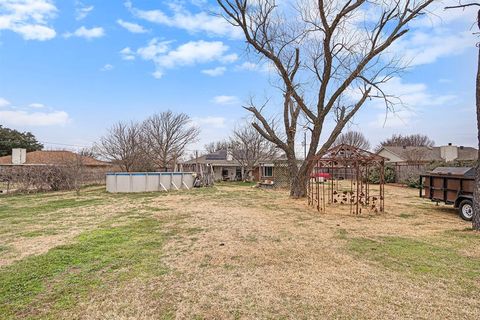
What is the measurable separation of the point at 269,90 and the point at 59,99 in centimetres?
1471

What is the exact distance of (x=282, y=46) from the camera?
41.0ft

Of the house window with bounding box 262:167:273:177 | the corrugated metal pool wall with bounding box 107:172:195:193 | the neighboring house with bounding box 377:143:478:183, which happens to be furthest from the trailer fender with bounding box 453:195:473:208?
the house window with bounding box 262:167:273:177

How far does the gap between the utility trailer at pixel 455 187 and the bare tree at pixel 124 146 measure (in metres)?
21.4

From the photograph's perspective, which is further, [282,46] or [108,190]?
[108,190]

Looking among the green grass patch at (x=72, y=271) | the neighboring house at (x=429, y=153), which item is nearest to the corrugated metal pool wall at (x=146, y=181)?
the green grass patch at (x=72, y=271)

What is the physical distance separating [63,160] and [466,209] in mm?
20989

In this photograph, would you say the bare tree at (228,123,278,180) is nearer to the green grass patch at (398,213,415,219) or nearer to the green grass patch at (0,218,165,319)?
the green grass patch at (398,213,415,219)

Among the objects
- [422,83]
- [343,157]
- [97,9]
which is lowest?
[343,157]

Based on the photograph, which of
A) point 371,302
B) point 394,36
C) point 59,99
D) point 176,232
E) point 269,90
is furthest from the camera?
point 59,99

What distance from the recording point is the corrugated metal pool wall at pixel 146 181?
1596 centimetres

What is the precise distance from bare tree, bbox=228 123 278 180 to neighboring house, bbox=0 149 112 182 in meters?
12.6

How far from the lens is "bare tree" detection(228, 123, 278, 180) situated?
29.1 metres

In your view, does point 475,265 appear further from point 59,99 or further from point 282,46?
point 59,99

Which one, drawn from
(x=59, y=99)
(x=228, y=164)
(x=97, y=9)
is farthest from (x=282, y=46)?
(x=228, y=164)
